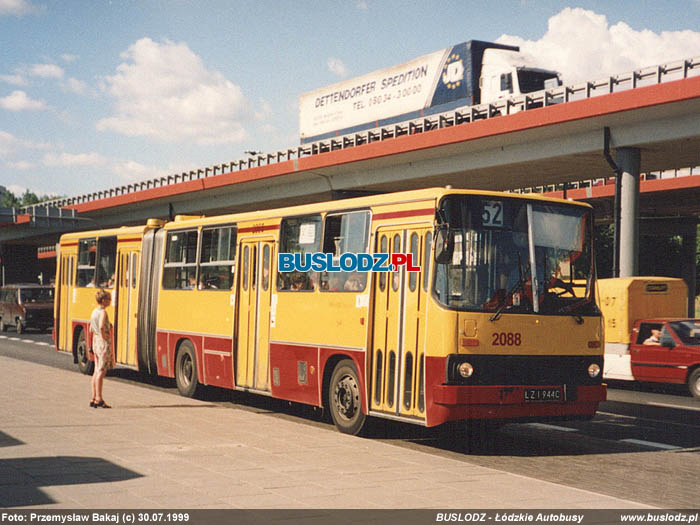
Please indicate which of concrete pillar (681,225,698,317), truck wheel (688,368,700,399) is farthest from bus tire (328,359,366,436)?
concrete pillar (681,225,698,317)

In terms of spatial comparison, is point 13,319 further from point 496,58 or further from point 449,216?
point 449,216

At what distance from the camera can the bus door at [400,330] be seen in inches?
435

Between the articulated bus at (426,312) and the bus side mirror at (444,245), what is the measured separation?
0.02 metres

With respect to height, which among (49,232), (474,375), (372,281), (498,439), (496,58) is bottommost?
(498,439)

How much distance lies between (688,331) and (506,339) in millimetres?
9885

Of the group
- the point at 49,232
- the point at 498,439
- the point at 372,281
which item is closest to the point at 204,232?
the point at 372,281

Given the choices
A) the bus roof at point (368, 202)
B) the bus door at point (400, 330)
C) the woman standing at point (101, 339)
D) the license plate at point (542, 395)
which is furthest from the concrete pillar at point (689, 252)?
the bus door at point (400, 330)

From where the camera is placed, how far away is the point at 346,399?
40.3 ft

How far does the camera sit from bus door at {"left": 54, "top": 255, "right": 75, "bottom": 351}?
22047 millimetres

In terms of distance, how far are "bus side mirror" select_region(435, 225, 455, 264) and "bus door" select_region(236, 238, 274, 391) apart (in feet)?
13.8

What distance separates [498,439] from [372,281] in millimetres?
2702

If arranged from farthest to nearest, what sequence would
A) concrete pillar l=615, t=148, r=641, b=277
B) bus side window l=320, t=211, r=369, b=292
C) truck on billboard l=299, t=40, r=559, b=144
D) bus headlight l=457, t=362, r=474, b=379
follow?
truck on billboard l=299, t=40, r=559, b=144 < concrete pillar l=615, t=148, r=641, b=277 < bus side window l=320, t=211, r=369, b=292 < bus headlight l=457, t=362, r=474, b=379

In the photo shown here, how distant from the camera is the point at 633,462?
35.1 feet

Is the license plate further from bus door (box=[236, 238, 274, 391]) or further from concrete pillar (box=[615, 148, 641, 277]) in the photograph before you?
concrete pillar (box=[615, 148, 641, 277])
